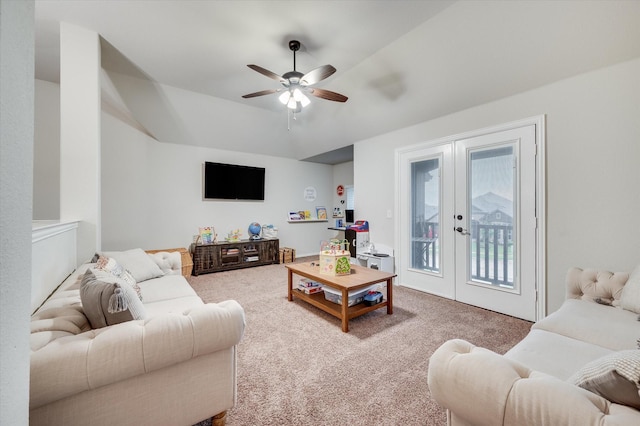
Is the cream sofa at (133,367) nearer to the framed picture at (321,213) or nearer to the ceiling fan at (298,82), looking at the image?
the ceiling fan at (298,82)

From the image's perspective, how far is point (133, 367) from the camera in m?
0.99

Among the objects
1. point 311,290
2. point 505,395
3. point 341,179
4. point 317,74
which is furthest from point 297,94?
point 341,179

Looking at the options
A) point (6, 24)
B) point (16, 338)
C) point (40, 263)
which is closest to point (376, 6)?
point (6, 24)

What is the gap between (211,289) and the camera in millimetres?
3650

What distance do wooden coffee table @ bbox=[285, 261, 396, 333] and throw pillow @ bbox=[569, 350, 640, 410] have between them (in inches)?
64.9

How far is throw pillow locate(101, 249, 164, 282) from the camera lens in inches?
96.2

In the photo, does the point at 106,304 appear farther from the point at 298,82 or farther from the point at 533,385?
the point at 298,82

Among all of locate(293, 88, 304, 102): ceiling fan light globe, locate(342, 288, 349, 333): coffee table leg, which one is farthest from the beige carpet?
locate(293, 88, 304, 102): ceiling fan light globe

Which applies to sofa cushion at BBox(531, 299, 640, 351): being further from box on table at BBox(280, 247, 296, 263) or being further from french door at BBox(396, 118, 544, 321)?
box on table at BBox(280, 247, 296, 263)

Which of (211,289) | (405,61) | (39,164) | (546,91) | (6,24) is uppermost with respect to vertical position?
(405,61)

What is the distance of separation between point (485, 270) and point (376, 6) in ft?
9.78

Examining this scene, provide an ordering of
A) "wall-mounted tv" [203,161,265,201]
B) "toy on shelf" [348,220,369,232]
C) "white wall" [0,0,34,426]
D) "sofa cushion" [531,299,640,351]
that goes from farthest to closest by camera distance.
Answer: "wall-mounted tv" [203,161,265,201] < "toy on shelf" [348,220,369,232] < "sofa cushion" [531,299,640,351] < "white wall" [0,0,34,426]

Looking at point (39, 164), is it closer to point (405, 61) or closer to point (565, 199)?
point (405, 61)

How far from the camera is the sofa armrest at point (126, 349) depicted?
869 millimetres
